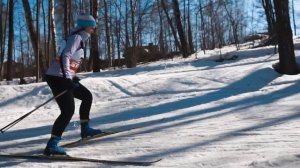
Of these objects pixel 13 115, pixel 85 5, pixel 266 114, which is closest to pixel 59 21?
pixel 85 5

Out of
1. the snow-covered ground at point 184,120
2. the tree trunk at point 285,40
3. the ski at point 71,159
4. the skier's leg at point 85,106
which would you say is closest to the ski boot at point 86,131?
the skier's leg at point 85,106

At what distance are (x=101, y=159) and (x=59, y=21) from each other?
132ft

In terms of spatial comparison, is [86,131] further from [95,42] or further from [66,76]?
[95,42]

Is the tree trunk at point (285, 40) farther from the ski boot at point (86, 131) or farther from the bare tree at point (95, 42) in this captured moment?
the bare tree at point (95, 42)

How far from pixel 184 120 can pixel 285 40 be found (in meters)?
6.17

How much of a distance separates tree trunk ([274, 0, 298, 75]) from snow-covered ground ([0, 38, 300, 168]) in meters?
0.45

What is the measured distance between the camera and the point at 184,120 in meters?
7.66

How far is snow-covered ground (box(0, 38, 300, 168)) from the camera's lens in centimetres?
514

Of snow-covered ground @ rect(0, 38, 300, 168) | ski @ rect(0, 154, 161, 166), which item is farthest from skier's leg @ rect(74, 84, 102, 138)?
ski @ rect(0, 154, 161, 166)

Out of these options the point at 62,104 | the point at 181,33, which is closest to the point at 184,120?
the point at 62,104

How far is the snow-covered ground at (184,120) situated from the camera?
16.9ft

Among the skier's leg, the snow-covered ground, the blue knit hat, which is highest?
the blue knit hat

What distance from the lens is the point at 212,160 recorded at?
191 inches

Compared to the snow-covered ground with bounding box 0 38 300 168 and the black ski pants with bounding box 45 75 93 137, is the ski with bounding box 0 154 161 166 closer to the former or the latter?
the snow-covered ground with bounding box 0 38 300 168
